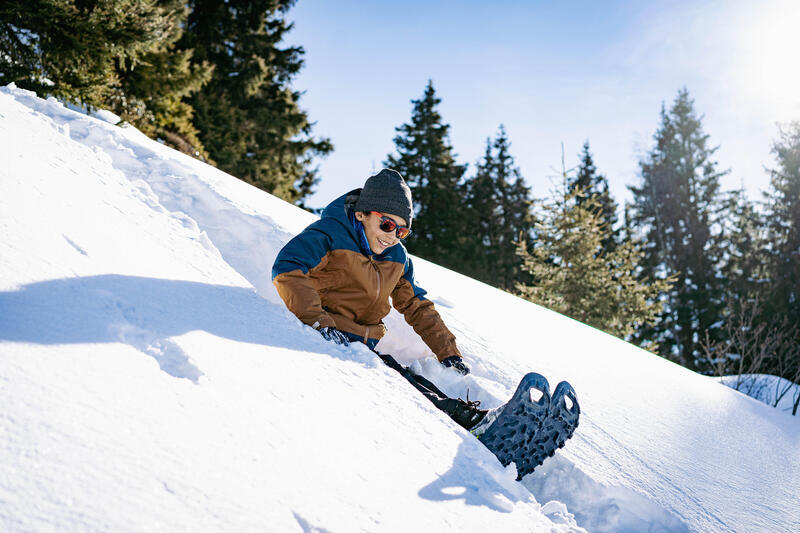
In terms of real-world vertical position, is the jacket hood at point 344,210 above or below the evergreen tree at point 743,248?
below

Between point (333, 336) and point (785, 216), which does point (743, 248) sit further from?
point (333, 336)

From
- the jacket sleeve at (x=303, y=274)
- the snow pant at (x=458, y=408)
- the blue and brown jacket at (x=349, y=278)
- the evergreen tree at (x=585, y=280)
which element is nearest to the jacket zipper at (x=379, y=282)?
the blue and brown jacket at (x=349, y=278)

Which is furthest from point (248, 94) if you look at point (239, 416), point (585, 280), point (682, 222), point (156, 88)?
point (682, 222)

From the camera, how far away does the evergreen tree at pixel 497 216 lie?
66.9ft

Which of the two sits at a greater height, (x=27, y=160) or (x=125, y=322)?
(x=27, y=160)

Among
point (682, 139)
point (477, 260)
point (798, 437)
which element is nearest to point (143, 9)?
point (798, 437)

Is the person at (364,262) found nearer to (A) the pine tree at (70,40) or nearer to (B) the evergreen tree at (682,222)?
(A) the pine tree at (70,40)

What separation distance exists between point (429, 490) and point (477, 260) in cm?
1902

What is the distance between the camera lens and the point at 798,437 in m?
3.18

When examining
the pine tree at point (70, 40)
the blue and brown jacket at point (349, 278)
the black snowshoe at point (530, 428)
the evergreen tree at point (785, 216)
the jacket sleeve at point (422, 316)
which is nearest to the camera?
the black snowshoe at point (530, 428)

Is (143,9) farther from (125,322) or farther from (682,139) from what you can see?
(682,139)

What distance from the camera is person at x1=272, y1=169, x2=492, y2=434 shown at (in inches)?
86.4

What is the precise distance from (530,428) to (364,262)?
1.12 m

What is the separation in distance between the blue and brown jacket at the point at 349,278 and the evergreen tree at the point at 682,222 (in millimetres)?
18176
